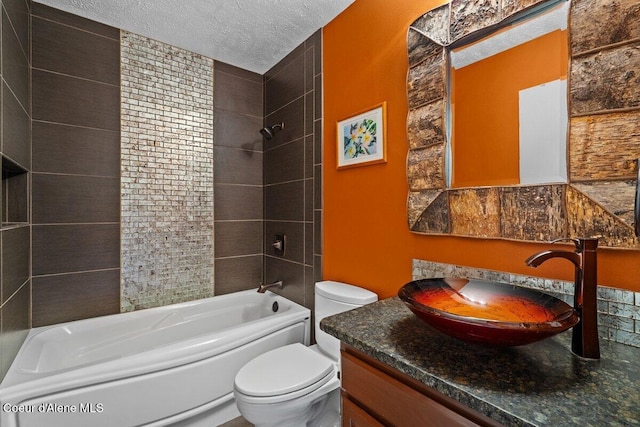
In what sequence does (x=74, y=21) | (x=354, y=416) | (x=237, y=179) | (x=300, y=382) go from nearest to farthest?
(x=354, y=416) < (x=300, y=382) < (x=74, y=21) < (x=237, y=179)

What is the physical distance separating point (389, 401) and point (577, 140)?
40.0 inches

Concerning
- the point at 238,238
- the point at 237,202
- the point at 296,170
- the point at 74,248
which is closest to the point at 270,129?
the point at 296,170

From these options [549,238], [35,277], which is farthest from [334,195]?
[35,277]

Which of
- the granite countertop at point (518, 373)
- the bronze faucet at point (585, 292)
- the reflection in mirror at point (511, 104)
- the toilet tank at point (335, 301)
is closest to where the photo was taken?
the granite countertop at point (518, 373)

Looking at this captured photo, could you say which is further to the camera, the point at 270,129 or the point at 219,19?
the point at 270,129

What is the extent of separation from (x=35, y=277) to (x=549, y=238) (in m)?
2.81

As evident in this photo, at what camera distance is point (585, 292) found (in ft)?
2.61

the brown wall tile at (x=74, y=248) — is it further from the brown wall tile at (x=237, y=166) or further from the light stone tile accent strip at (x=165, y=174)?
the brown wall tile at (x=237, y=166)

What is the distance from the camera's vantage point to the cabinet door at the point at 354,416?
2.76 feet

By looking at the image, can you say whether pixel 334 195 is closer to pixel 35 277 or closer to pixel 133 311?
pixel 133 311

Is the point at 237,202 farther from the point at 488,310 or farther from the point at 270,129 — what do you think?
the point at 488,310

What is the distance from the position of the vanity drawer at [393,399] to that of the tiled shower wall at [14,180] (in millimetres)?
1583

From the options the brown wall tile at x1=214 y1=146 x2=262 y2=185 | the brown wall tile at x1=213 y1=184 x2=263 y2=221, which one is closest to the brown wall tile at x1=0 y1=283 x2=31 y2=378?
the brown wall tile at x1=213 y1=184 x2=263 y2=221

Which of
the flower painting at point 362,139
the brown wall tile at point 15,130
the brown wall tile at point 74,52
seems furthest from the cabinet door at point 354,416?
the brown wall tile at point 74,52
